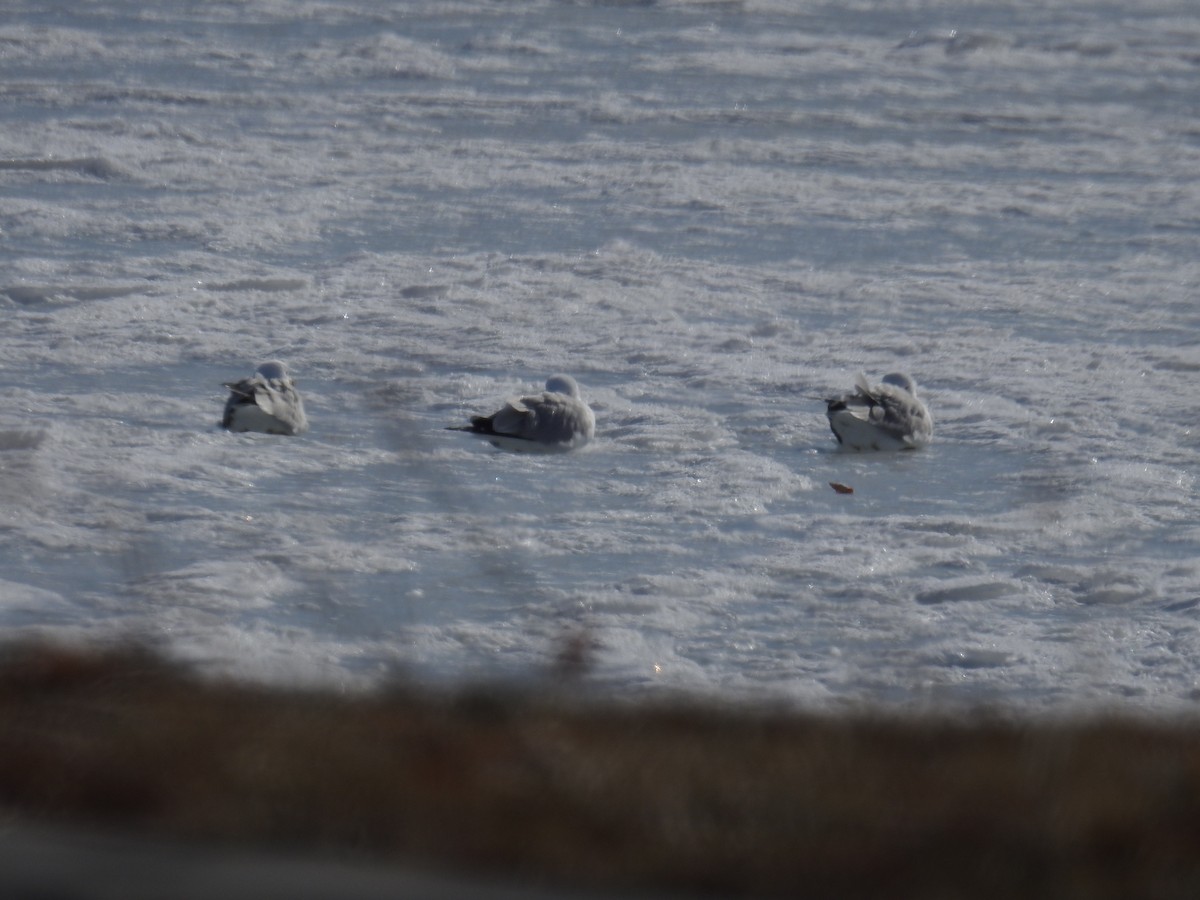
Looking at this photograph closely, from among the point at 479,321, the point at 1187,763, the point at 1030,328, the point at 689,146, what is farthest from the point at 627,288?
the point at 1187,763

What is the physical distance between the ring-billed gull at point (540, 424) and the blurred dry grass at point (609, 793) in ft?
13.5

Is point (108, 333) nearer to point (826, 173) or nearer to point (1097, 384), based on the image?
point (1097, 384)

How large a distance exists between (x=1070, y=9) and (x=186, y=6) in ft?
36.4

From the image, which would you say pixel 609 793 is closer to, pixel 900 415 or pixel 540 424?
pixel 540 424

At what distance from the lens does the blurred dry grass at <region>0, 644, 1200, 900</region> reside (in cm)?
191

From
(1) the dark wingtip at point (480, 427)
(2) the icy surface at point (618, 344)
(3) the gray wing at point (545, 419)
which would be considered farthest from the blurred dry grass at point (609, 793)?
(1) the dark wingtip at point (480, 427)

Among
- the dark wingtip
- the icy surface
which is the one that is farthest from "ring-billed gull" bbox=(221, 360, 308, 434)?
the dark wingtip

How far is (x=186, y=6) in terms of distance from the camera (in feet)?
64.6

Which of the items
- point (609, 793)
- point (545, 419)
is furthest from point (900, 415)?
point (609, 793)

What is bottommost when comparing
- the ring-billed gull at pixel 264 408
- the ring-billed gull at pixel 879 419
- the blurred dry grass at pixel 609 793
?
the blurred dry grass at pixel 609 793

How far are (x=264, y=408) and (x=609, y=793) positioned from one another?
5073 mm

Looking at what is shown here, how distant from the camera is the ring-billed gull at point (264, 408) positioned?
7.05 metres

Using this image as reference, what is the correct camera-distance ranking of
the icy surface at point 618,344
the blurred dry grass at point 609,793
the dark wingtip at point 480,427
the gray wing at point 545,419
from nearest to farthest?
1. the blurred dry grass at point 609,793
2. the icy surface at point 618,344
3. the gray wing at point 545,419
4. the dark wingtip at point 480,427

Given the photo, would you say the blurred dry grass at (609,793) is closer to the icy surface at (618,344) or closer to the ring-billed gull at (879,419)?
the icy surface at (618,344)
